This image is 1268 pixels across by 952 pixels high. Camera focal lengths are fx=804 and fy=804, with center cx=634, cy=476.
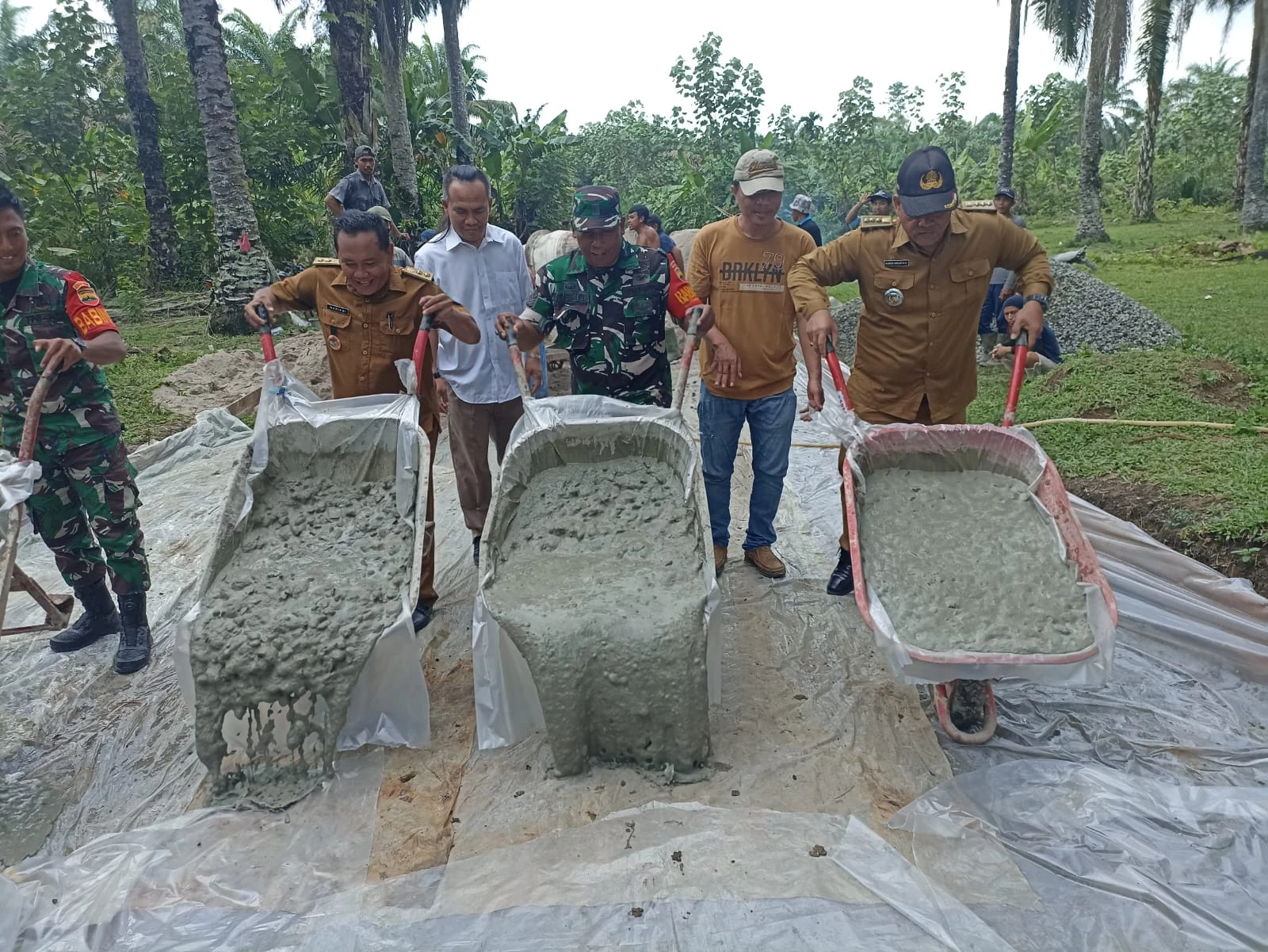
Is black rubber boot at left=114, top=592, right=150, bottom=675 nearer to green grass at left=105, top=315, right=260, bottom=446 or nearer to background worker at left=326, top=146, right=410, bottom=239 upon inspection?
green grass at left=105, top=315, right=260, bottom=446

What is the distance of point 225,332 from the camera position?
8.66 meters

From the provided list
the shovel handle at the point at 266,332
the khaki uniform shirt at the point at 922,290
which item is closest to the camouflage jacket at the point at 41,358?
the shovel handle at the point at 266,332

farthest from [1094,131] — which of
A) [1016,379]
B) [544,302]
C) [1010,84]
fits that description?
[544,302]

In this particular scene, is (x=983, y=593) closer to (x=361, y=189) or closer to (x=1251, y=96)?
(x=361, y=189)

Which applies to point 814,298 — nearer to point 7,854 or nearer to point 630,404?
point 630,404

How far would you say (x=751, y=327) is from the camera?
320 cm

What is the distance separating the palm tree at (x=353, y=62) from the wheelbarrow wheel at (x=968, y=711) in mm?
9322

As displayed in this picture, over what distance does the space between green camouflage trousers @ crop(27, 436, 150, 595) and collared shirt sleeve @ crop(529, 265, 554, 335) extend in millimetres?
1598

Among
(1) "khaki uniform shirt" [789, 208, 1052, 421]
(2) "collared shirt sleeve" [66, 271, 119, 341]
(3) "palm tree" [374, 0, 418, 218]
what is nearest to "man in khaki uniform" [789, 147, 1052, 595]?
(1) "khaki uniform shirt" [789, 208, 1052, 421]

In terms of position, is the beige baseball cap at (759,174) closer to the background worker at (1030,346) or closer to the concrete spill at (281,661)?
the background worker at (1030,346)

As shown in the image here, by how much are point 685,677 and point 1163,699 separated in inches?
65.4

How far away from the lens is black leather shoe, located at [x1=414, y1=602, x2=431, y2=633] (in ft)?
10.6

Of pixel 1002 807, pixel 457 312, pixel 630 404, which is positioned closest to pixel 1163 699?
pixel 1002 807

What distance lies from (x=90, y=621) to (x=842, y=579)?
3.03 meters
